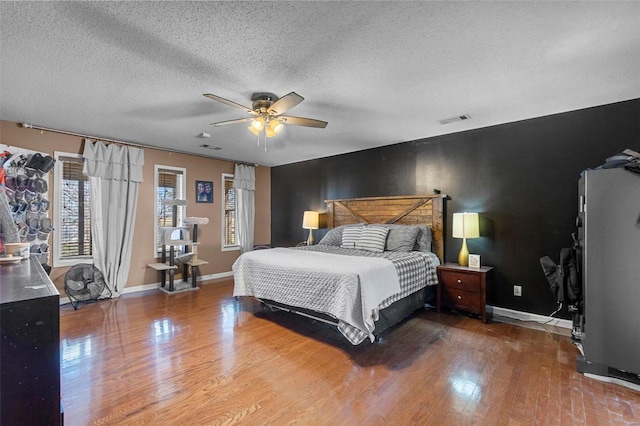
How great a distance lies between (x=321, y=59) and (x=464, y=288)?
2925mm

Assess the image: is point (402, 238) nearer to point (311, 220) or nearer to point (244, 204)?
point (311, 220)

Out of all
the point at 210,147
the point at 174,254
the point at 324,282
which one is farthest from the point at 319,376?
the point at 210,147

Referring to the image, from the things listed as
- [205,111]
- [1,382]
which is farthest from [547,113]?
[1,382]

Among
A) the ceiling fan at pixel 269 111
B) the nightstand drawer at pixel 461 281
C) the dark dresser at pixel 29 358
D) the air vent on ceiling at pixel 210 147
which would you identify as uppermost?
the air vent on ceiling at pixel 210 147

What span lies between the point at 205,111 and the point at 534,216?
3890 mm

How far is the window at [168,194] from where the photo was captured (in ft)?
16.3

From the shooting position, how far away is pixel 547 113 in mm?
3205

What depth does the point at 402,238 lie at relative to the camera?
3.98 m

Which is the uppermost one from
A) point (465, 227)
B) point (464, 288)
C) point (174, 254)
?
point (465, 227)

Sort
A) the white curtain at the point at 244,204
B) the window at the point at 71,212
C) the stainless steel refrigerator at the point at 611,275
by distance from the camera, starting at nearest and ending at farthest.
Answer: the stainless steel refrigerator at the point at 611,275, the window at the point at 71,212, the white curtain at the point at 244,204

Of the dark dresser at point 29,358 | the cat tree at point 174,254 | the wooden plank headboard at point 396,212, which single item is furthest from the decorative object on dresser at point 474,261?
the cat tree at point 174,254

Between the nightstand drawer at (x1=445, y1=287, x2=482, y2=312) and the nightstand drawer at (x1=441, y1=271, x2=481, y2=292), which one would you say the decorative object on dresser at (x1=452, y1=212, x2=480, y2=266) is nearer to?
the nightstand drawer at (x1=441, y1=271, x2=481, y2=292)

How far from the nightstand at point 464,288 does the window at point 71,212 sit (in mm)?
4978

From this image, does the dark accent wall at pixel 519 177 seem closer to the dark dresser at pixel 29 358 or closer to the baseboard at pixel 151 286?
the baseboard at pixel 151 286
